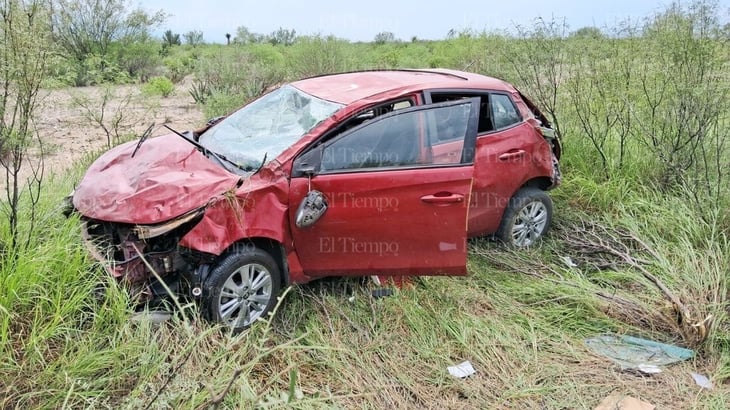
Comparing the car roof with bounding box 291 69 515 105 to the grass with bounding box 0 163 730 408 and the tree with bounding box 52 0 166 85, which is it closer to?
the grass with bounding box 0 163 730 408

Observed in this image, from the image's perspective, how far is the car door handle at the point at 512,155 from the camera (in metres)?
4.36

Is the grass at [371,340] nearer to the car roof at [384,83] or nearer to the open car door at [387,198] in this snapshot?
the open car door at [387,198]

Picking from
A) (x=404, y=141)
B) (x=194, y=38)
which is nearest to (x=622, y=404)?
(x=404, y=141)

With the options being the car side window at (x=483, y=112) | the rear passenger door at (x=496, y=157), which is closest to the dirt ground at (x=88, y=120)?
the car side window at (x=483, y=112)

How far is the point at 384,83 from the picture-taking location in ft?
13.0

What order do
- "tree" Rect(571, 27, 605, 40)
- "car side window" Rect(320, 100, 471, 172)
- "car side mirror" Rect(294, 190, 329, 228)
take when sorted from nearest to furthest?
"car side mirror" Rect(294, 190, 329, 228) → "car side window" Rect(320, 100, 471, 172) → "tree" Rect(571, 27, 605, 40)

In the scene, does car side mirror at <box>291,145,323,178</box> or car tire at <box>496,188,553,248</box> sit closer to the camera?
car side mirror at <box>291,145,323,178</box>

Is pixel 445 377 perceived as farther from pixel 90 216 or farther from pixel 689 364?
pixel 90 216

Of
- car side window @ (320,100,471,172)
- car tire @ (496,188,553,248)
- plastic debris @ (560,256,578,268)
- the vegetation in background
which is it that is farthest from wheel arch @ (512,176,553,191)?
car side window @ (320,100,471,172)

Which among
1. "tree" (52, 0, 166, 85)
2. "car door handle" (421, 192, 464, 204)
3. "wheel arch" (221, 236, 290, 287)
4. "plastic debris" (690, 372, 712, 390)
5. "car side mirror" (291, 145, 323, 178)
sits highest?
"tree" (52, 0, 166, 85)

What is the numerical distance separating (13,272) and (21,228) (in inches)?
24.0

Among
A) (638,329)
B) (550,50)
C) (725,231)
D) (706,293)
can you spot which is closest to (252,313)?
(638,329)

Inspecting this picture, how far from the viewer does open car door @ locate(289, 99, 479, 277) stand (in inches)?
131

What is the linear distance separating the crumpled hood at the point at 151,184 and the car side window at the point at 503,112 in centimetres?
230
